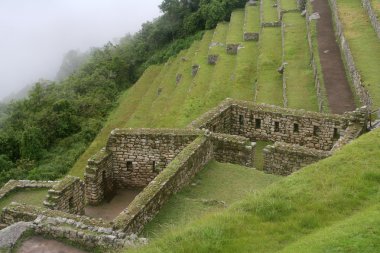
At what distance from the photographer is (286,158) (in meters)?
15.8

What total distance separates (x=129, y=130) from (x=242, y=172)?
134 inches

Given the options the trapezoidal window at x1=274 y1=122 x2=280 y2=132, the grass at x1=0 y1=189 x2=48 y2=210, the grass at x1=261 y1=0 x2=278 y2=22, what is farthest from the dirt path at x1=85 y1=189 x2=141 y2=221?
the grass at x1=261 y1=0 x2=278 y2=22

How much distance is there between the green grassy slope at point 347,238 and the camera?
8.34 m

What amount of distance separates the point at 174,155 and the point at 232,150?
168cm

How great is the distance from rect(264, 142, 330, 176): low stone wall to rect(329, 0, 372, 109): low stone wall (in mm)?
5334

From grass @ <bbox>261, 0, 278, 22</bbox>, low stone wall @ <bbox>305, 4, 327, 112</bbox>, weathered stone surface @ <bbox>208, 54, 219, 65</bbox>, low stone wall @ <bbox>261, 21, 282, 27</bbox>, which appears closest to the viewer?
low stone wall @ <bbox>305, 4, 327, 112</bbox>

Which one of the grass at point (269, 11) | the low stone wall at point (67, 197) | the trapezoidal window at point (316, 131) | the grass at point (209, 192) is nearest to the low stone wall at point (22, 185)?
the low stone wall at point (67, 197)

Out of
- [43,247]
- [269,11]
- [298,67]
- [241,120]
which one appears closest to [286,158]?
[241,120]

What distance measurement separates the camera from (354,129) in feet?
55.2

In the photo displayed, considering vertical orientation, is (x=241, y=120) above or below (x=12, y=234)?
below

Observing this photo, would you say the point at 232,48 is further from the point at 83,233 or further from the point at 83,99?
the point at 83,233

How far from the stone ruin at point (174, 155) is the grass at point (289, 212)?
7.03 ft

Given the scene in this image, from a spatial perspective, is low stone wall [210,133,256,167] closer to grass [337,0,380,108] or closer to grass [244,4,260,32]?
grass [337,0,380,108]

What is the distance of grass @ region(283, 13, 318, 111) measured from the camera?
27312 mm
